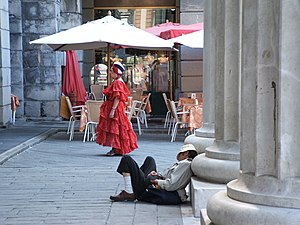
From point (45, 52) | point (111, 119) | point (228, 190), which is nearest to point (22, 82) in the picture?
point (45, 52)

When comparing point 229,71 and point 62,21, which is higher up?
point 62,21

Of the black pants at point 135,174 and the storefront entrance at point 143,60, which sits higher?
the storefront entrance at point 143,60

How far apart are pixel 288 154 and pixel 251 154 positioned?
255 millimetres

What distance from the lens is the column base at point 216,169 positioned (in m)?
6.03

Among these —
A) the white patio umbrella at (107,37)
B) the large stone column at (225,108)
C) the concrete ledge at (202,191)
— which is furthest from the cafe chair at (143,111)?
the large stone column at (225,108)

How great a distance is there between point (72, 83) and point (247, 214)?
1614 centimetres

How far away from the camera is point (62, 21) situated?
73.0ft

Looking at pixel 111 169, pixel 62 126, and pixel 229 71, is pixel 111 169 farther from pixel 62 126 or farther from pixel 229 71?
pixel 62 126

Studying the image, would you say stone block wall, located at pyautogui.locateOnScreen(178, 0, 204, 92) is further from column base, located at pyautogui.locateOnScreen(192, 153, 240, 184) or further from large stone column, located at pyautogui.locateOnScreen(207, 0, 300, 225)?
large stone column, located at pyautogui.locateOnScreen(207, 0, 300, 225)

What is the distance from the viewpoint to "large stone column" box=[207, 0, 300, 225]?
11.4 feet

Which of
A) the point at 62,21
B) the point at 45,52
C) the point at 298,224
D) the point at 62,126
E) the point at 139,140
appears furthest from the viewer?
the point at 62,21

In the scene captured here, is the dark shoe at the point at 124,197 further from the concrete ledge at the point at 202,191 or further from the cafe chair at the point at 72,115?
the cafe chair at the point at 72,115

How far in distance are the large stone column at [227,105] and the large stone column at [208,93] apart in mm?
1599

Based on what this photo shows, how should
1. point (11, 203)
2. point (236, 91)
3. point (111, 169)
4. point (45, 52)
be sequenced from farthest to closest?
1. point (45, 52)
2. point (111, 169)
3. point (11, 203)
4. point (236, 91)
